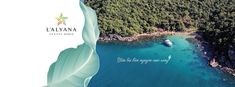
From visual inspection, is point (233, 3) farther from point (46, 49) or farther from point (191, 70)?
point (46, 49)

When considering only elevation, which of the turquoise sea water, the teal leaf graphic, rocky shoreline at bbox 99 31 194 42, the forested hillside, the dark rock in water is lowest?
the turquoise sea water

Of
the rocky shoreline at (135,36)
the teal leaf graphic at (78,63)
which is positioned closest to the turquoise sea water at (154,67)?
the rocky shoreline at (135,36)

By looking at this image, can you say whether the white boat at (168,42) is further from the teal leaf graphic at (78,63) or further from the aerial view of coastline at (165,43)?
the teal leaf graphic at (78,63)

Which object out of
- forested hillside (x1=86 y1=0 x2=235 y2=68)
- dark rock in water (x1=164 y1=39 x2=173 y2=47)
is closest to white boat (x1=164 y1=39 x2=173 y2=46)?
dark rock in water (x1=164 y1=39 x2=173 y2=47)

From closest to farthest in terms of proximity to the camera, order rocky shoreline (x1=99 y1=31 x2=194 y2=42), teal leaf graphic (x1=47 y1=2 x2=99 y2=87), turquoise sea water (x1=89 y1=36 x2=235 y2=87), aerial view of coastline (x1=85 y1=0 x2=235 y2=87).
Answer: teal leaf graphic (x1=47 y1=2 x2=99 y2=87) → turquoise sea water (x1=89 y1=36 x2=235 y2=87) → aerial view of coastline (x1=85 y1=0 x2=235 y2=87) → rocky shoreline (x1=99 y1=31 x2=194 y2=42)

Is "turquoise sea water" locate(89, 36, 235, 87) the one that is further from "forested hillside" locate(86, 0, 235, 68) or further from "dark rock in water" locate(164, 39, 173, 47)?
"forested hillside" locate(86, 0, 235, 68)

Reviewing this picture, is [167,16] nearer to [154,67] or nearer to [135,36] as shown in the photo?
[135,36]

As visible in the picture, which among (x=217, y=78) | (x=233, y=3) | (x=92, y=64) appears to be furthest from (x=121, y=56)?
(x=92, y=64)
